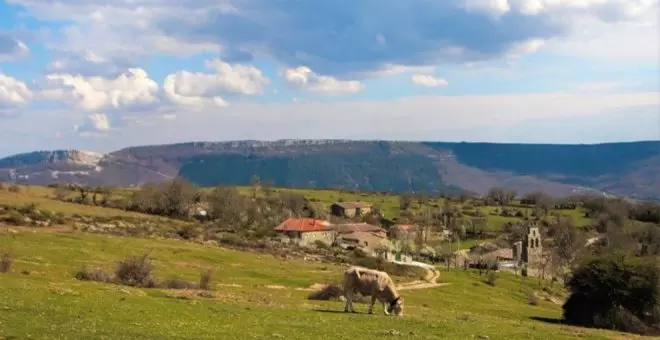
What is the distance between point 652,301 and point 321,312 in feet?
98.6

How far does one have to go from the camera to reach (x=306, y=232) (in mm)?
152875

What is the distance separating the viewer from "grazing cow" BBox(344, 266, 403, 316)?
3631cm

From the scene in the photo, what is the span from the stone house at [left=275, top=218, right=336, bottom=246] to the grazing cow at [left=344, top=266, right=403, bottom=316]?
10850cm

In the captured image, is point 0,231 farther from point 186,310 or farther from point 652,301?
point 652,301

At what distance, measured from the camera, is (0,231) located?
2936 inches

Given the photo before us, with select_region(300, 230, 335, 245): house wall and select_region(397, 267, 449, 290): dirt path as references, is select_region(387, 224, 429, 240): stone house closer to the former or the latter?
select_region(300, 230, 335, 245): house wall

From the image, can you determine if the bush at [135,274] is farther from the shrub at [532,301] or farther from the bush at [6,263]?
the shrub at [532,301]

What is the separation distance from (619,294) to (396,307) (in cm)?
2446

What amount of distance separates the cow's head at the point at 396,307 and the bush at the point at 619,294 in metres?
22.1

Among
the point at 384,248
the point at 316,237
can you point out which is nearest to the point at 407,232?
the point at 384,248

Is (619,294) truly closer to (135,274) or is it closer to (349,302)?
(349,302)

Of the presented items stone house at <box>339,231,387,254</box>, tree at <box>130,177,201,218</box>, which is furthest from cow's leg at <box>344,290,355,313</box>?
tree at <box>130,177,201,218</box>

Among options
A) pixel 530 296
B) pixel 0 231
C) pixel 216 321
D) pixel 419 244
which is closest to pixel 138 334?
pixel 216 321

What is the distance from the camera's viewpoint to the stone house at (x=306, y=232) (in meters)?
150
